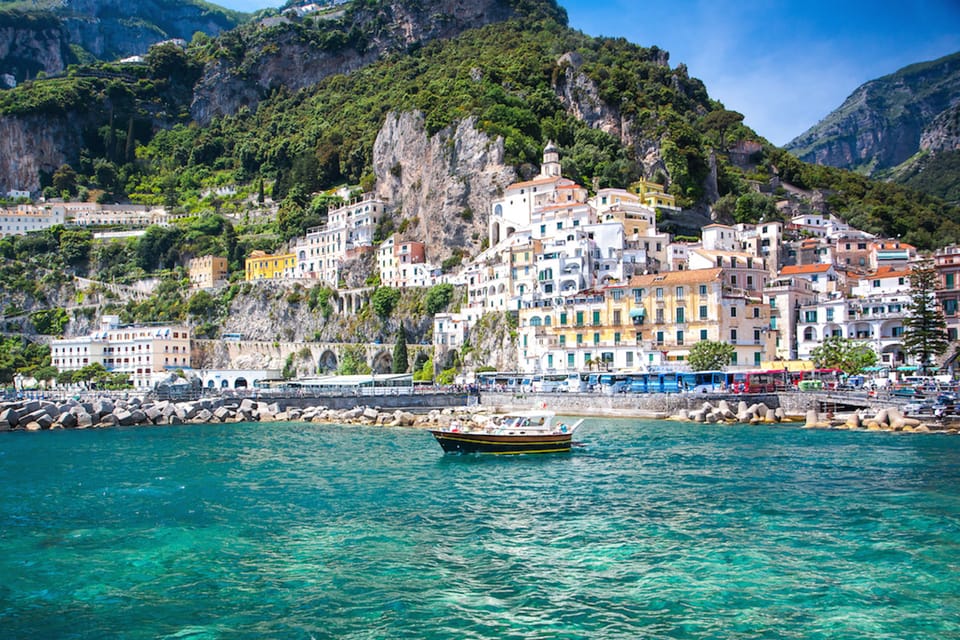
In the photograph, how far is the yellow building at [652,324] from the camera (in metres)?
54.3

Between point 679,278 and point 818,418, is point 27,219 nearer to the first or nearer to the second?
point 679,278

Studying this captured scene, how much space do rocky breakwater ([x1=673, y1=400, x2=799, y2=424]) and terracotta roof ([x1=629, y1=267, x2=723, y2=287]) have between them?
37.4 ft

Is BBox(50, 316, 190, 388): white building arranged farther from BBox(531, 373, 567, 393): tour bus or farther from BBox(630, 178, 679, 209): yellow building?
BBox(630, 178, 679, 209): yellow building

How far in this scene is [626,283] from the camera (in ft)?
192

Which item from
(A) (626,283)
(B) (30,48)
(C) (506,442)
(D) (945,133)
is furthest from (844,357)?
(B) (30,48)

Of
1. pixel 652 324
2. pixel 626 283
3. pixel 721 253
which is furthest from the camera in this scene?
pixel 721 253

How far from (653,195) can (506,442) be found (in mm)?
49559

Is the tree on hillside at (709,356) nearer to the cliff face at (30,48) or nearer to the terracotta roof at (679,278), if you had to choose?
the terracotta roof at (679,278)

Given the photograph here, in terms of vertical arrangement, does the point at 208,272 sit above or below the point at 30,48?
below

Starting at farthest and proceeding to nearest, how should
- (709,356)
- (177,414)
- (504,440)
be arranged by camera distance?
(177,414), (709,356), (504,440)

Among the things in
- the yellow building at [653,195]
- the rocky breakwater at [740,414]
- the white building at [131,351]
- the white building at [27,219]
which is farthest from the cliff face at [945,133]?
the white building at [27,219]

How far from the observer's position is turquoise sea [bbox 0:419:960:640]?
1388 cm

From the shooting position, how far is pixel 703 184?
3302 inches

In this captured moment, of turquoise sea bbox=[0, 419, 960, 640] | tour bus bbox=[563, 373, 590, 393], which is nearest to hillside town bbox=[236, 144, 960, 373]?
tour bus bbox=[563, 373, 590, 393]
